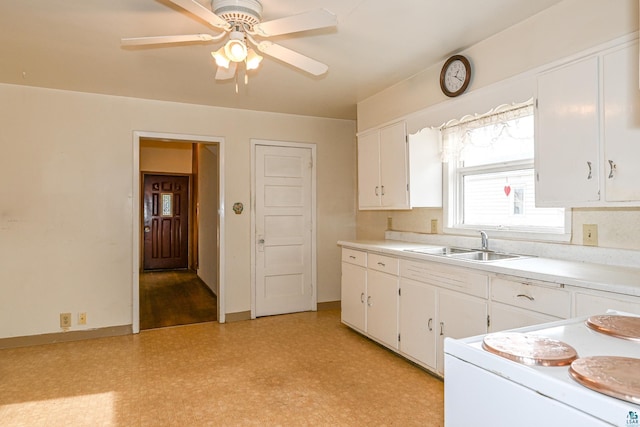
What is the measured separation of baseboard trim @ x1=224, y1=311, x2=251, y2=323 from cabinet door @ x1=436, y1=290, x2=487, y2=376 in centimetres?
241

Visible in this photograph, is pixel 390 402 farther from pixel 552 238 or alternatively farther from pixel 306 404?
pixel 552 238

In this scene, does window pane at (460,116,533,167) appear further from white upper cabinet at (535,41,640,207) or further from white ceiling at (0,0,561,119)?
white ceiling at (0,0,561,119)

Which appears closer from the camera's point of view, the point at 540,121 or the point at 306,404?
the point at 540,121

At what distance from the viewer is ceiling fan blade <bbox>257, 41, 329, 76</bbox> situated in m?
2.20

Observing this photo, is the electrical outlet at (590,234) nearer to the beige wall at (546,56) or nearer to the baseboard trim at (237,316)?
the beige wall at (546,56)

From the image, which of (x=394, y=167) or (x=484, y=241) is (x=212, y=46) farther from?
(x=484, y=241)

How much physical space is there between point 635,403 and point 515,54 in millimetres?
2322

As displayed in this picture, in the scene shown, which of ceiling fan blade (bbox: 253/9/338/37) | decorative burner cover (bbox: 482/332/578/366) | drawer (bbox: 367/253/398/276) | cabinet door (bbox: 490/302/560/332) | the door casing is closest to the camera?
decorative burner cover (bbox: 482/332/578/366)

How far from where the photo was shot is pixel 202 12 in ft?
6.09

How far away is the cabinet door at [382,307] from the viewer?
314 cm

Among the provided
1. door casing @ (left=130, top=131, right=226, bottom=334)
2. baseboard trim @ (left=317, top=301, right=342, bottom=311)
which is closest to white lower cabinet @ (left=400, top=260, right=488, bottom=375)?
baseboard trim @ (left=317, top=301, right=342, bottom=311)

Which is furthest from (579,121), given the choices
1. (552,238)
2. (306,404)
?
(306,404)

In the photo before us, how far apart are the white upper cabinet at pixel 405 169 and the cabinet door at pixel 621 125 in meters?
1.56

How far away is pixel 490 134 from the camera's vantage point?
3.01 m
